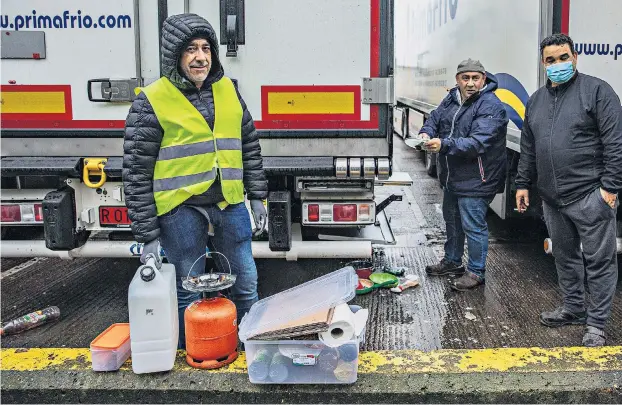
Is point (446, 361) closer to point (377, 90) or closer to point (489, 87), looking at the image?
point (377, 90)

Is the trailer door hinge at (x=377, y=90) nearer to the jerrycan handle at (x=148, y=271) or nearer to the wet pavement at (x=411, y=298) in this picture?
the wet pavement at (x=411, y=298)

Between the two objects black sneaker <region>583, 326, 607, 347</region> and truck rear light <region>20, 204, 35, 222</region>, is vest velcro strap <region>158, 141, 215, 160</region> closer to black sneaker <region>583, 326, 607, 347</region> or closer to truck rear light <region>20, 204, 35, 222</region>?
truck rear light <region>20, 204, 35, 222</region>

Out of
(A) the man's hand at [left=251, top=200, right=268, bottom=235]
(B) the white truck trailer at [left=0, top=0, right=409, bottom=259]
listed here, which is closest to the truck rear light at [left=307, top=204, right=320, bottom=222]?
(B) the white truck trailer at [left=0, top=0, right=409, bottom=259]

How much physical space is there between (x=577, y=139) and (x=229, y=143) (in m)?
1.93

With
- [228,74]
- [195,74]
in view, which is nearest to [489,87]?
[228,74]

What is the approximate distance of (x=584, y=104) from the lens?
12.4 feet

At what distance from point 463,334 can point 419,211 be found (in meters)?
4.26

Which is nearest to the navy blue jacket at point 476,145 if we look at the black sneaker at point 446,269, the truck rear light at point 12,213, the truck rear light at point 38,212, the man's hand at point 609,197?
the black sneaker at point 446,269

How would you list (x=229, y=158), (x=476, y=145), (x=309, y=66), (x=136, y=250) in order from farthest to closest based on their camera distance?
1. (x=136, y=250)
2. (x=476, y=145)
3. (x=309, y=66)
4. (x=229, y=158)

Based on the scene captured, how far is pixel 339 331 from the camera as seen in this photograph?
3.24m

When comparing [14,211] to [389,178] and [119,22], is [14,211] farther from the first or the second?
[389,178]

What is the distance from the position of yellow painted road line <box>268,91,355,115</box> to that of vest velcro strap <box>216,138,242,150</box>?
37.6 inches

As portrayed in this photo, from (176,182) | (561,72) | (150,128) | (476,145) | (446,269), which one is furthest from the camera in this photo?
(446,269)

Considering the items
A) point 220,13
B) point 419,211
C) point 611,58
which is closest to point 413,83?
point 419,211
